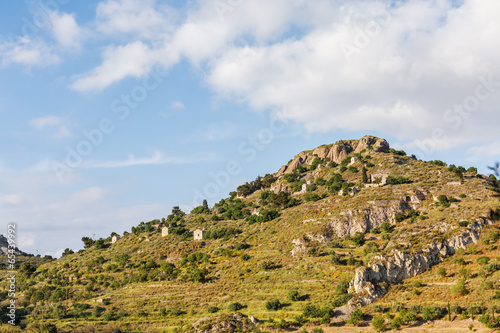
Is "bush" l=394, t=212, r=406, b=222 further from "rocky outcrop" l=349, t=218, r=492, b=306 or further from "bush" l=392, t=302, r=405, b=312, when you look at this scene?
"bush" l=392, t=302, r=405, b=312

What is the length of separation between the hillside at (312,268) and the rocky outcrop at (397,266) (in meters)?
0.23

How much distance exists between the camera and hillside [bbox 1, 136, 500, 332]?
6425 cm

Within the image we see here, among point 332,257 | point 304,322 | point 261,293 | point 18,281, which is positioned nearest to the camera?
point 304,322

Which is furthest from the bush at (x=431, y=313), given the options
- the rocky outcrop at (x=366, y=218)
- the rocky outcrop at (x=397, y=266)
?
the rocky outcrop at (x=366, y=218)

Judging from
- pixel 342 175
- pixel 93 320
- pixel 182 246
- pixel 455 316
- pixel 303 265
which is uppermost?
pixel 342 175

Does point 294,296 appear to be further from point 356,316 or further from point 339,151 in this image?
point 339,151

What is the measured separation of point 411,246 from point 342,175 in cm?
7383

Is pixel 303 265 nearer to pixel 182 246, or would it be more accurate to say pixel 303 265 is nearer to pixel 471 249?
pixel 471 249

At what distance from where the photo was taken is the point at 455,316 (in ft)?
187

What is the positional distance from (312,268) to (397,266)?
18.8m

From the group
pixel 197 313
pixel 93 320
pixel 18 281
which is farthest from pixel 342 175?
pixel 18 281

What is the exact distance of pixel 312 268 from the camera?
8569cm

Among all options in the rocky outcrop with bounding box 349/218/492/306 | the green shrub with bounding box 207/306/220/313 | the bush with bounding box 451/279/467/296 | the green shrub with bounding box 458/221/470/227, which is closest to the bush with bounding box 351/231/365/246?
the rocky outcrop with bounding box 349/218/492/306

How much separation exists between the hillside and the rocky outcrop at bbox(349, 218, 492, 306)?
9.2 inches
